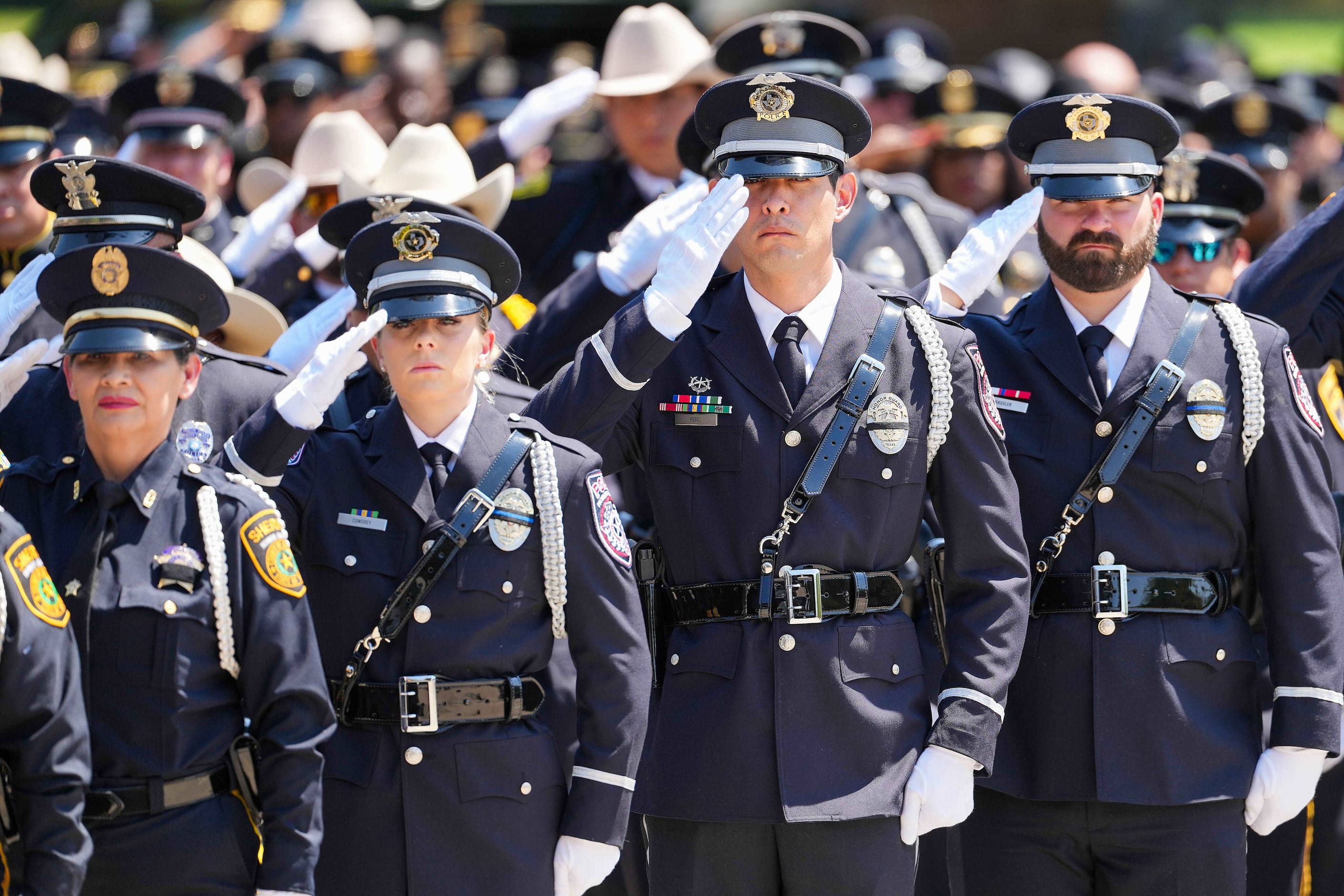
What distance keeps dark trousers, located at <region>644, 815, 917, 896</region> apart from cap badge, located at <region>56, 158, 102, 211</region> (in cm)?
227

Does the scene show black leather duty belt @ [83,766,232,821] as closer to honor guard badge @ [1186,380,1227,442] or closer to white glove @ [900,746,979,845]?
white glove @ [900,746,979,845]

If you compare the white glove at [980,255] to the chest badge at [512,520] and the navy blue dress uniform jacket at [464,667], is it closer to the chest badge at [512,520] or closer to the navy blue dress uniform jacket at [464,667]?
the navy blue dress uniform jacket at [464,667]

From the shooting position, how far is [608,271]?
5.93 meters

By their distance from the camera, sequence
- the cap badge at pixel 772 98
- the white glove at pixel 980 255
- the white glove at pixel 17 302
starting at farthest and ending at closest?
the white glove at pixel 17 302, the white glove at pixel 980 255, the cap badge at pixel 772 98

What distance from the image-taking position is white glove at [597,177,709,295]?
19.4 ft

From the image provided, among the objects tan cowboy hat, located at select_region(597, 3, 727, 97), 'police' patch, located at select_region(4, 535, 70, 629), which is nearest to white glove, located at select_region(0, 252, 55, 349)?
'police' patch, located at select_region(4, 535, 70, 629)

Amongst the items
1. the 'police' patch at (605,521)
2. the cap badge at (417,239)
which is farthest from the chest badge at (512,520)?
the cap badge at (417,239)

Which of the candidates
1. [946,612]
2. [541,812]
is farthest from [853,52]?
[541,812]

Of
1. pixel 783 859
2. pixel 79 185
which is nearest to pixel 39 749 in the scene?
pixel 783 859

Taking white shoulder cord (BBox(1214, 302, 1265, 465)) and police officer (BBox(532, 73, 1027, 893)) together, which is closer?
police officer (BBox(532, 73, 1027, 893))

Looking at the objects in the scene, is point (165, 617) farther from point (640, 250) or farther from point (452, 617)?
point (640, 250)

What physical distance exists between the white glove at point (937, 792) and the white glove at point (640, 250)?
202 centimetres

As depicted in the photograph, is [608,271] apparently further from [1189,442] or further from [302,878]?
[302,878]

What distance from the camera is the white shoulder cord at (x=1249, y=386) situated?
193 inches
